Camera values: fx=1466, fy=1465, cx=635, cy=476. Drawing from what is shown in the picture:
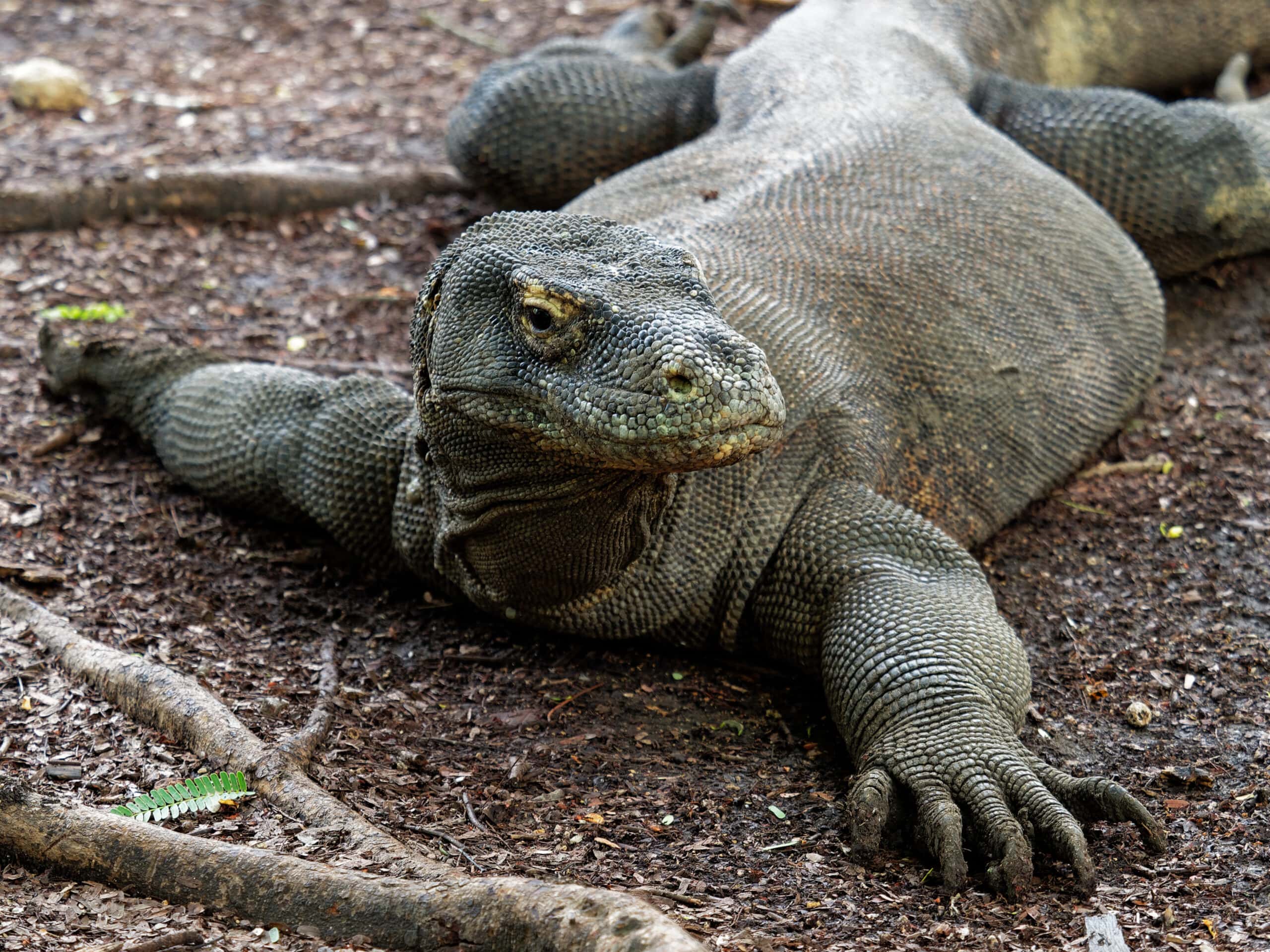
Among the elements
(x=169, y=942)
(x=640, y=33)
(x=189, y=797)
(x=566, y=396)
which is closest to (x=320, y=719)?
(x=189, y=797)

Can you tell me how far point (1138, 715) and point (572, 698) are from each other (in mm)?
1662

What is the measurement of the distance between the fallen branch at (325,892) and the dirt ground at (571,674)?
2.1 inches

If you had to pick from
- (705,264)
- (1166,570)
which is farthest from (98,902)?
(1166,570)

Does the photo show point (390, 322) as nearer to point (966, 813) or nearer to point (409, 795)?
point (409, 795)

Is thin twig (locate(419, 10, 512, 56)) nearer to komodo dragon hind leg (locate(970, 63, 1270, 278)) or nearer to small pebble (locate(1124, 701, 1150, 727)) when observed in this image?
komodo dragon hind leg (locate(970, 63, 1270, 278))

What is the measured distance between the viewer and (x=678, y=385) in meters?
3.21

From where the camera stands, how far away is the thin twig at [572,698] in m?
4.25

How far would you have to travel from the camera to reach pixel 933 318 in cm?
506

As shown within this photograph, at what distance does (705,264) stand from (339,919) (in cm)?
247

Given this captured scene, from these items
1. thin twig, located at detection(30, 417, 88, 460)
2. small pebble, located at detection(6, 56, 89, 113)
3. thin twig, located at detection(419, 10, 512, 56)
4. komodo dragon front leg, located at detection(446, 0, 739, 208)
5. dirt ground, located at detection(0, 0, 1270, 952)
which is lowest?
thin twig, located at detection(30, 417, 88, 460)

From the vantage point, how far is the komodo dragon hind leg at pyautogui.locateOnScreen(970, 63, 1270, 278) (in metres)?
6.47

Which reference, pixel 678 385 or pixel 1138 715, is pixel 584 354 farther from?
pixel 1138 715

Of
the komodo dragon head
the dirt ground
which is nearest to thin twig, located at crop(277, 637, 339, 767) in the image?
the dirt ground

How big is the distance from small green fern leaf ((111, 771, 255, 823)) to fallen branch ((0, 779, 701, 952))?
0.13 meters
